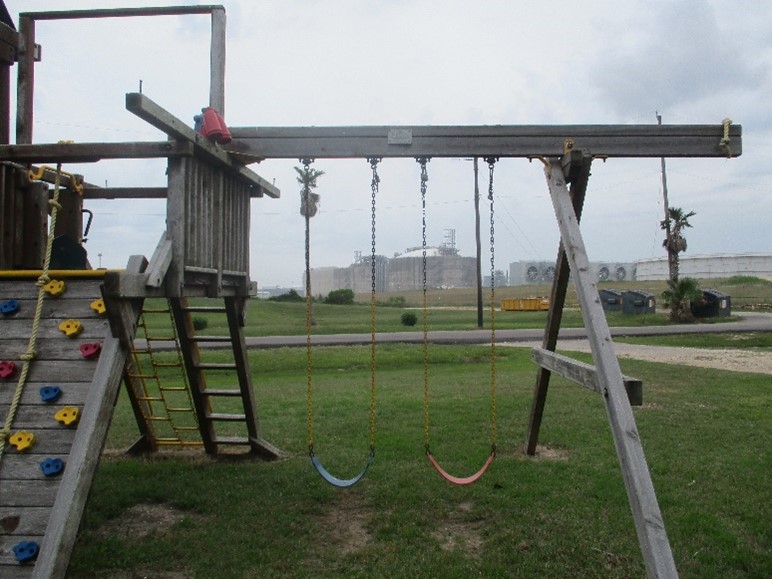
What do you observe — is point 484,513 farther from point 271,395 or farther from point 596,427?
point 271,395

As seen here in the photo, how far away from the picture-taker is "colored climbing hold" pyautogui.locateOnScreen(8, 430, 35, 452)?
413 cm

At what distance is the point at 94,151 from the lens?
15.9 feet

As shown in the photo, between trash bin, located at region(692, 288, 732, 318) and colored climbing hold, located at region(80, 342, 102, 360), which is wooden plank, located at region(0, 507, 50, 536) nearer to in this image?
colored climbing hold, located at region(80, 342, 102, 360)

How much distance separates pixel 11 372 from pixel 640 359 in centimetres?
1637

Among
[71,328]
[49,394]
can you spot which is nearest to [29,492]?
[49,394]

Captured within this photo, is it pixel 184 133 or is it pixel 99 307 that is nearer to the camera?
pixel 99 307

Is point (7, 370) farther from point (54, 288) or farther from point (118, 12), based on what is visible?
point (118, 12)

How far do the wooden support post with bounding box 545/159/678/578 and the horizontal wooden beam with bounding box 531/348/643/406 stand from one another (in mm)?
164

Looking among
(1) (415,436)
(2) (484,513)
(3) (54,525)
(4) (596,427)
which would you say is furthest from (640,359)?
(3) (54,525)

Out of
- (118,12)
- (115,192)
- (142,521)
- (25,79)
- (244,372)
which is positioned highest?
(118,12)

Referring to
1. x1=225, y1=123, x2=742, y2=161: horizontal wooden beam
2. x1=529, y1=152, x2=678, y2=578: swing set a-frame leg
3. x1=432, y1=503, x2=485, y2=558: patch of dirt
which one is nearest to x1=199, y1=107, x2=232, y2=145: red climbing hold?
x1=225, y1=123, x2=742, y2=161: horizontal wooden beam

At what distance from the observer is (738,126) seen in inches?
222

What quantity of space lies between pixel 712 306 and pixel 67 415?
3573 centimetres

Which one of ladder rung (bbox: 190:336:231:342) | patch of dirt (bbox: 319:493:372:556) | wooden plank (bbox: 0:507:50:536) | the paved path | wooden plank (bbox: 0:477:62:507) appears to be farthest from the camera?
the paved path
